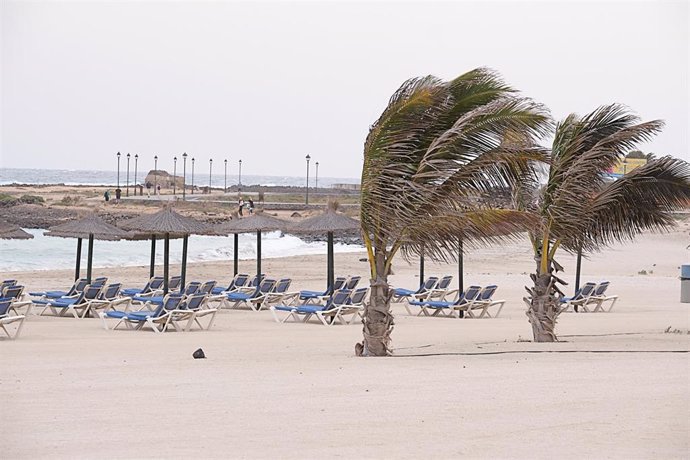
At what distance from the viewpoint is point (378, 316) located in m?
10.4

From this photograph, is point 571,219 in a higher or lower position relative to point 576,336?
higher

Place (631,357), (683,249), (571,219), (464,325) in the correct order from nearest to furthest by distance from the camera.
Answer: (631,357)
(571,219)
(464,325)
(683,249)

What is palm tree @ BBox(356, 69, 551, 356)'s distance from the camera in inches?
390

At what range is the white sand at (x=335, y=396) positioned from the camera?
563 cm

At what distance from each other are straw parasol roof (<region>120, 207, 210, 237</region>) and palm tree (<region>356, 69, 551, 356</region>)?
7.73 meters

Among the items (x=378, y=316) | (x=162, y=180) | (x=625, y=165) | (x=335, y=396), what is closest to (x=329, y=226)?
(x=625, y=165)

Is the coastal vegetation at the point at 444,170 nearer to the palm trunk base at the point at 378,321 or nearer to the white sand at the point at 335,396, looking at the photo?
the palm trunk base at the point at 378,321

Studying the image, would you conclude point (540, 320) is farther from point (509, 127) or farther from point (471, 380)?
point (471, 380)

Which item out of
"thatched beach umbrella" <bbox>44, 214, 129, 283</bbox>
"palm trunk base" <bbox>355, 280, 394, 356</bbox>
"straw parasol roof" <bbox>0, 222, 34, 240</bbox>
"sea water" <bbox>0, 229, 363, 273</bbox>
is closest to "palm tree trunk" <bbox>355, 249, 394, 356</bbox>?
"palm trunk base" <bbox>355, 280, 394, 356</bbox>

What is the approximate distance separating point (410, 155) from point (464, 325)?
562 cm

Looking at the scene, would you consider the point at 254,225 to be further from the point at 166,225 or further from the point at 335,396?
the point at 335,396

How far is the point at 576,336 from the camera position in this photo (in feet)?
43.1

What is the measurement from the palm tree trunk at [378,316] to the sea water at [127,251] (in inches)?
994

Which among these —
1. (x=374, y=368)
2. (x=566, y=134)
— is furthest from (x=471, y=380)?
(x=566, y=134)
